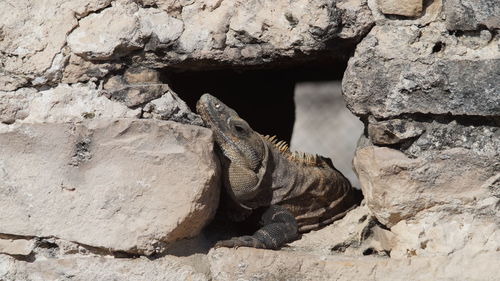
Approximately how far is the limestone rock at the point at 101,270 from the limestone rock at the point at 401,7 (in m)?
1.08

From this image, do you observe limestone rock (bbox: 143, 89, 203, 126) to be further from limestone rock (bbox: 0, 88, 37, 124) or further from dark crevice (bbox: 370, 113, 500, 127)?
dark crevice (bbox: 370, 113, 500, 127)

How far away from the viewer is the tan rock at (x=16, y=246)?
3121 millimetres

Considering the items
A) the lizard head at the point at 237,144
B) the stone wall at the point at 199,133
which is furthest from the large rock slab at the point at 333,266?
the lizard head at the point at 237,144

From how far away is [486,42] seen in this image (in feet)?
9.74

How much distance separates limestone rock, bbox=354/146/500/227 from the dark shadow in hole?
2.91ft

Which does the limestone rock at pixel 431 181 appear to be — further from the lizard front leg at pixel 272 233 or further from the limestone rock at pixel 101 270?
the limestone rock at pixel 101 270

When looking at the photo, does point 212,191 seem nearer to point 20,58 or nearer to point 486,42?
point 20,58

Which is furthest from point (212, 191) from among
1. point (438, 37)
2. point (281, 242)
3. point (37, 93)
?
point (438, 37)

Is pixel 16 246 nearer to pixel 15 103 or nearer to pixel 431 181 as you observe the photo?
pixel 15 103

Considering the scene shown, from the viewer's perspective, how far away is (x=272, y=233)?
3434 millimetres

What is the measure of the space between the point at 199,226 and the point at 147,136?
0.36 m

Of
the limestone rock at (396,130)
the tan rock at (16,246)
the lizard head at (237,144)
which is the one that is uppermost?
the limestone rock at (396,130)

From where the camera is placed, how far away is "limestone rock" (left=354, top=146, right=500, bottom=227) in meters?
3.00

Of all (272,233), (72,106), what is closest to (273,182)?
(272,233)
